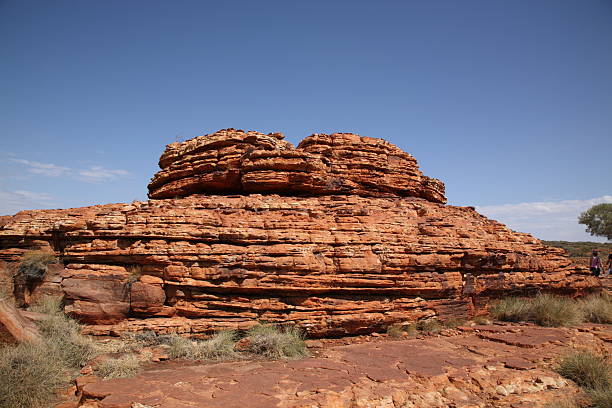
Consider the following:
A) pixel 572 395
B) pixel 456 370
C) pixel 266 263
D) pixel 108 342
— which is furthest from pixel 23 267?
pixel 572 395

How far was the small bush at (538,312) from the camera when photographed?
11195 millimetres

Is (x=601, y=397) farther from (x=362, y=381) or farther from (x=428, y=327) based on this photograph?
(x=428, y=327)

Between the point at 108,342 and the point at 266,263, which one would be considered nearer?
the point at 108,342

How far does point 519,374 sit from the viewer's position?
270 inches

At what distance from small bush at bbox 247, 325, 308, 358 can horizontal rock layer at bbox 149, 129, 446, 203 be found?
5.18 meters

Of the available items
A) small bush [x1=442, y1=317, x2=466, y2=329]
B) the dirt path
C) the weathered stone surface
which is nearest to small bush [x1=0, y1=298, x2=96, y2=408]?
the weathered stone surface

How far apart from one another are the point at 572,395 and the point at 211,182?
A: 36.7 ft

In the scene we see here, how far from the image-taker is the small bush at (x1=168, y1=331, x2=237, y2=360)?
7.86 meters

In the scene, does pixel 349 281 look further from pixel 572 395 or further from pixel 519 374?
pixel 572 395

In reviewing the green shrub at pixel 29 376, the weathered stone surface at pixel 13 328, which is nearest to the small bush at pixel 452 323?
the green shrub at pixel 29 376

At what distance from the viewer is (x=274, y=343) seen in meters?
8.16

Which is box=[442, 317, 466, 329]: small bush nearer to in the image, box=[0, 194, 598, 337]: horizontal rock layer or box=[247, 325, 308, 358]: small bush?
box=[0, 194, 598, 337]: horizontal rock layer

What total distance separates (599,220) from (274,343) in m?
55.5

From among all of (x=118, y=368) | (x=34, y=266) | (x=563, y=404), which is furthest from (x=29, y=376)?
(x=563, y=404)
